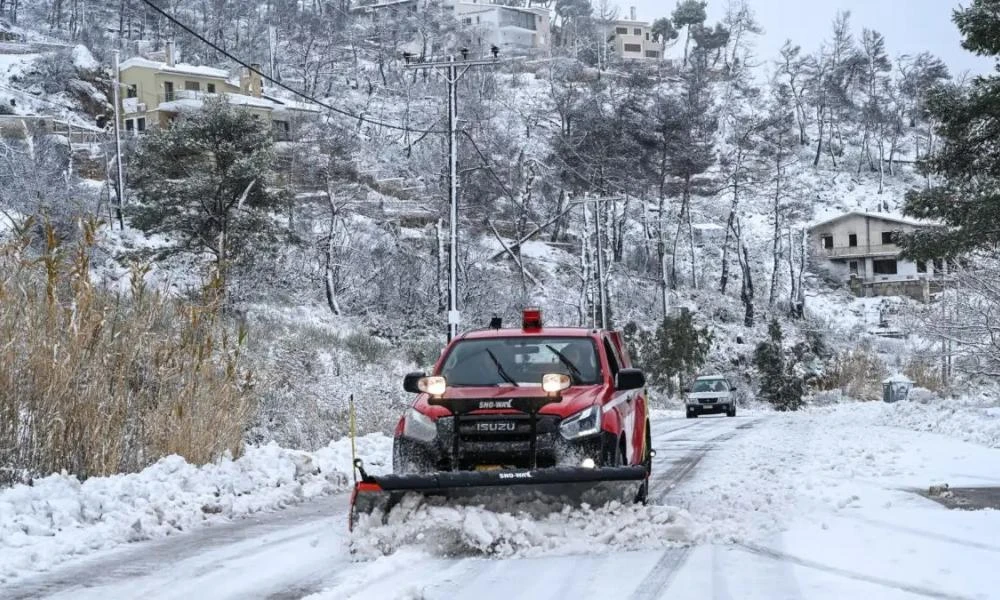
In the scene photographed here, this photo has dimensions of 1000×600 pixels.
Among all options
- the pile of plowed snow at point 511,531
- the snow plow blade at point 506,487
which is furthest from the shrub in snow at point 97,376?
the pile of plowed snow at point 511,531

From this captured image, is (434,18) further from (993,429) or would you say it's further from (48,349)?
(48,349)

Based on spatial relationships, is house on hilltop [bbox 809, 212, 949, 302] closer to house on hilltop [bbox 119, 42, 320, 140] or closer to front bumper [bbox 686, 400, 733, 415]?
house on hilltop [bbox 119, 42, 320, 140]

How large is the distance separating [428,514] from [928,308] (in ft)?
82.9

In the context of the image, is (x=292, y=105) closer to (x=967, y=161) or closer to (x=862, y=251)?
(x=862, y=251)

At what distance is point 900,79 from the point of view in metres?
112

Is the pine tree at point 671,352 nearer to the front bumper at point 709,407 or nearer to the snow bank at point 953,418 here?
the front bumper at point 709,407

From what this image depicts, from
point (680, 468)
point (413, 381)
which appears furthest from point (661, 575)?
point (680, 468)

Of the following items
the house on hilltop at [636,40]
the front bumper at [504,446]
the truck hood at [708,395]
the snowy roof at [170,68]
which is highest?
the house on hilltop at [636,40]

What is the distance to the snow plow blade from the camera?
799cm

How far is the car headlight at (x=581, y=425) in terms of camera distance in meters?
8.73

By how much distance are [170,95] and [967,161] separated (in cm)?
5980

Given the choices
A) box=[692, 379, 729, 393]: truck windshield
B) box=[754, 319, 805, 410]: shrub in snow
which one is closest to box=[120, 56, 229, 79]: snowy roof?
box=[754, 319, 805, 410]: shrub in snow

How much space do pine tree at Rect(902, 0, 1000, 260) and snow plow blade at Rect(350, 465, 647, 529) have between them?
63.1 feet

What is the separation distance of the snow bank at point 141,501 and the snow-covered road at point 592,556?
0.87 feet
